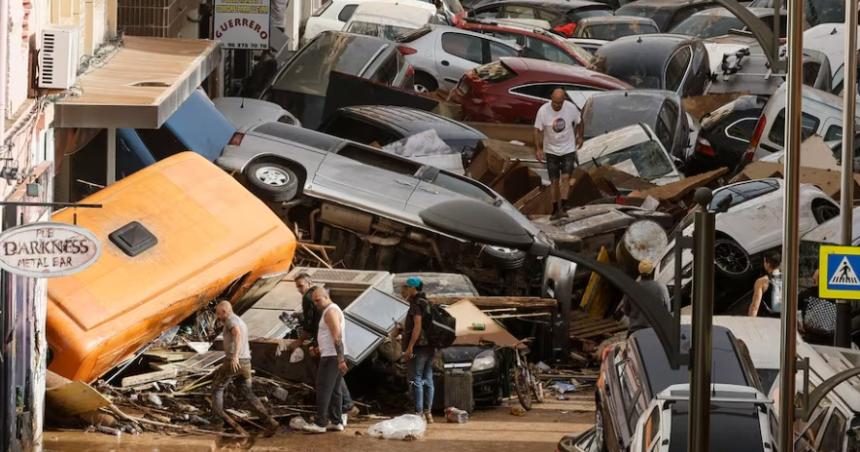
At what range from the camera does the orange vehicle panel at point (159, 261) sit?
681 inches

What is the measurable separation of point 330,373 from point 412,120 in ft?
34.9

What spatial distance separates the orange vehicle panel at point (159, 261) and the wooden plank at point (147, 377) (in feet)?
0.64

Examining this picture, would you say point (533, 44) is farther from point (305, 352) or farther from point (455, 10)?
point (305, 352)

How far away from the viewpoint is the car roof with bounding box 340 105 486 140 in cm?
2709

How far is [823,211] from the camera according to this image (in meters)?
22.4

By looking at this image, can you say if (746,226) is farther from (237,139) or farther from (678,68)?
(678,68)

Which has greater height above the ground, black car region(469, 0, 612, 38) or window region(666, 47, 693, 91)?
black car region(469, 0, 612, 38)

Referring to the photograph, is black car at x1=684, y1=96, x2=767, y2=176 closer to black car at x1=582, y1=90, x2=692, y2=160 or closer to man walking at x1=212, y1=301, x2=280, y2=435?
black car at x1=582, y1=90, x2=692, y2=160

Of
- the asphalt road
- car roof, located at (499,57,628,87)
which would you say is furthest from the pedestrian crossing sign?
car roof, located at (499,57,628,87)

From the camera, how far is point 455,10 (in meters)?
45.7

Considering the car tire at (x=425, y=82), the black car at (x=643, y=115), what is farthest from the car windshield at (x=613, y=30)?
the black car at (x=643, y=115)

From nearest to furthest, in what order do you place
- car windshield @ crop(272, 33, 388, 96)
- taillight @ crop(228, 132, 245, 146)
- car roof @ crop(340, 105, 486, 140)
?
taillight @ crop(228, 132, 245, 146), car roof @ crop(340, 105, 486, 140), car windshield @ crop(272, 33, 388, 96)

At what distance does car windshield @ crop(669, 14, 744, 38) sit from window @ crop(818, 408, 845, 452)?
1021 inches

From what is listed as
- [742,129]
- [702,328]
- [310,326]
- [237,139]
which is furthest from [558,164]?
[702,328]
